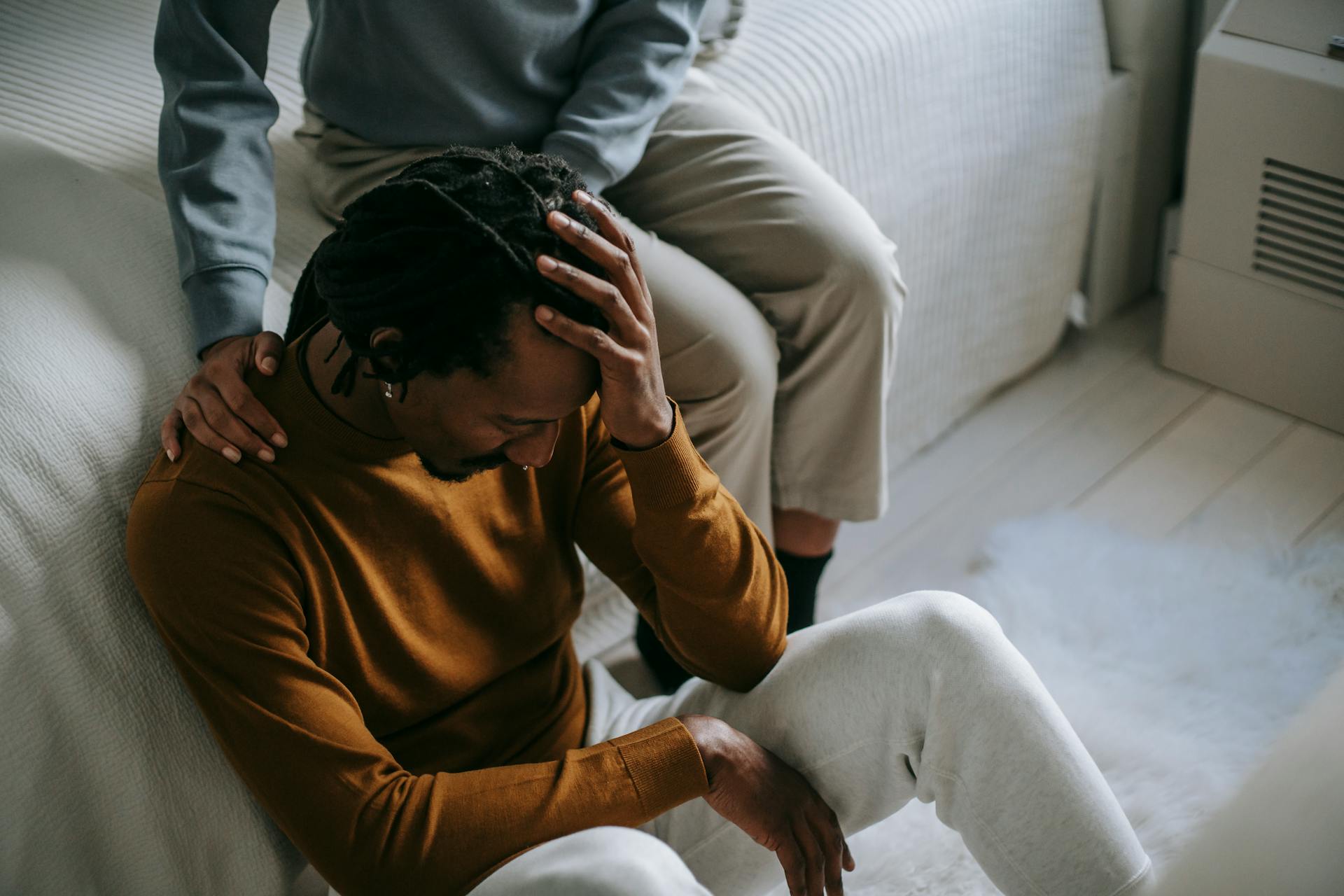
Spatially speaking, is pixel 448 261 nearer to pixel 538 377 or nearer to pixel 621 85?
pixel 538 377

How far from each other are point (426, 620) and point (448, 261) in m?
0.30

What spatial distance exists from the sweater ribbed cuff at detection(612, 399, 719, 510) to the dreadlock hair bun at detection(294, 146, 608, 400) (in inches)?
5.5

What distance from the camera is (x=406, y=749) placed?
0.94 metres

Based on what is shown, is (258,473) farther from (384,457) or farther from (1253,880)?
(1253,880)

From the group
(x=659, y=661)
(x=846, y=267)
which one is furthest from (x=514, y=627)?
(x=846, y=267)

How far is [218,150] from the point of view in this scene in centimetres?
110

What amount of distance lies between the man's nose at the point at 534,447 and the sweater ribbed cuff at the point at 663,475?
3.1 inches

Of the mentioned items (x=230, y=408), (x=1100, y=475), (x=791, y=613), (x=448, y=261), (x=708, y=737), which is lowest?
(x=1100, y=475)

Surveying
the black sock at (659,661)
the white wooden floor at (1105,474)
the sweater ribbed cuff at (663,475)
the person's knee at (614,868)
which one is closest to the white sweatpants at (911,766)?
the person's knee at (614,868)

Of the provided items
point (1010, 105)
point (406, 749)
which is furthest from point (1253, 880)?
point (1010, 105)

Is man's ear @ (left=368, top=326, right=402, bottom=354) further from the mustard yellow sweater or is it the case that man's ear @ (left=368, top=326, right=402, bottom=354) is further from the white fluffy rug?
the white fluffy rug

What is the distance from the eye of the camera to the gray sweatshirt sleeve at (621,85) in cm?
120

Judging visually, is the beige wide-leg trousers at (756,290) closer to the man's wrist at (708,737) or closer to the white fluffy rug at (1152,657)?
the white fluffy rug at (1152,657)

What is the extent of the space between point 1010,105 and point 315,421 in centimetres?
117
